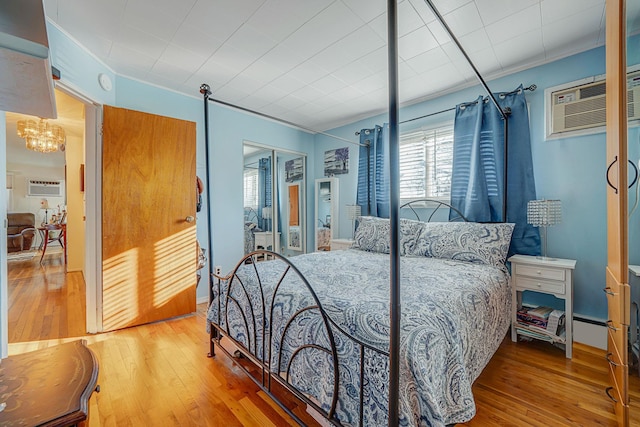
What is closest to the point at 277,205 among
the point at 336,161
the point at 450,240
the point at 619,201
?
the point at 336,161

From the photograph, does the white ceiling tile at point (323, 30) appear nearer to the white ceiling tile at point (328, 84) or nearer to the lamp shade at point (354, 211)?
the white ceiling tile at point (328, 84)

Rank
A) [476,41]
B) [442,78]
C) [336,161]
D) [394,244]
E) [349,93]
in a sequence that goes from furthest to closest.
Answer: [336,161] < [349,93] < [442,78] < [476,41] < [394,244]

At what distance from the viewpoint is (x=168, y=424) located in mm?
1358

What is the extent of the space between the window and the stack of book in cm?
129

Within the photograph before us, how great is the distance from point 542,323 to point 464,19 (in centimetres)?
232

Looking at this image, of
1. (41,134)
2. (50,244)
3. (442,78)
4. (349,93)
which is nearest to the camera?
(442,78)

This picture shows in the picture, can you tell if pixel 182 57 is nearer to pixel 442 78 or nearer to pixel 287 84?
pixel 287 84

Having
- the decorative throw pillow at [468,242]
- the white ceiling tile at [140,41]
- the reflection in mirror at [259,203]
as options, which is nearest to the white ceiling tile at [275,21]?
the white ceiling tile at [140,41]

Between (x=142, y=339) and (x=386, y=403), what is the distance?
7.31ft

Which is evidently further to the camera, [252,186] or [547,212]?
[252,186]

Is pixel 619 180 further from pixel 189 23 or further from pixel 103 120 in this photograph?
pixel 103 120

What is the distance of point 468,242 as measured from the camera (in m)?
2.27

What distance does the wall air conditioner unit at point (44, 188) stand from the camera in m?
7.30

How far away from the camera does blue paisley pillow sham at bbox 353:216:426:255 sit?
8.61ft
